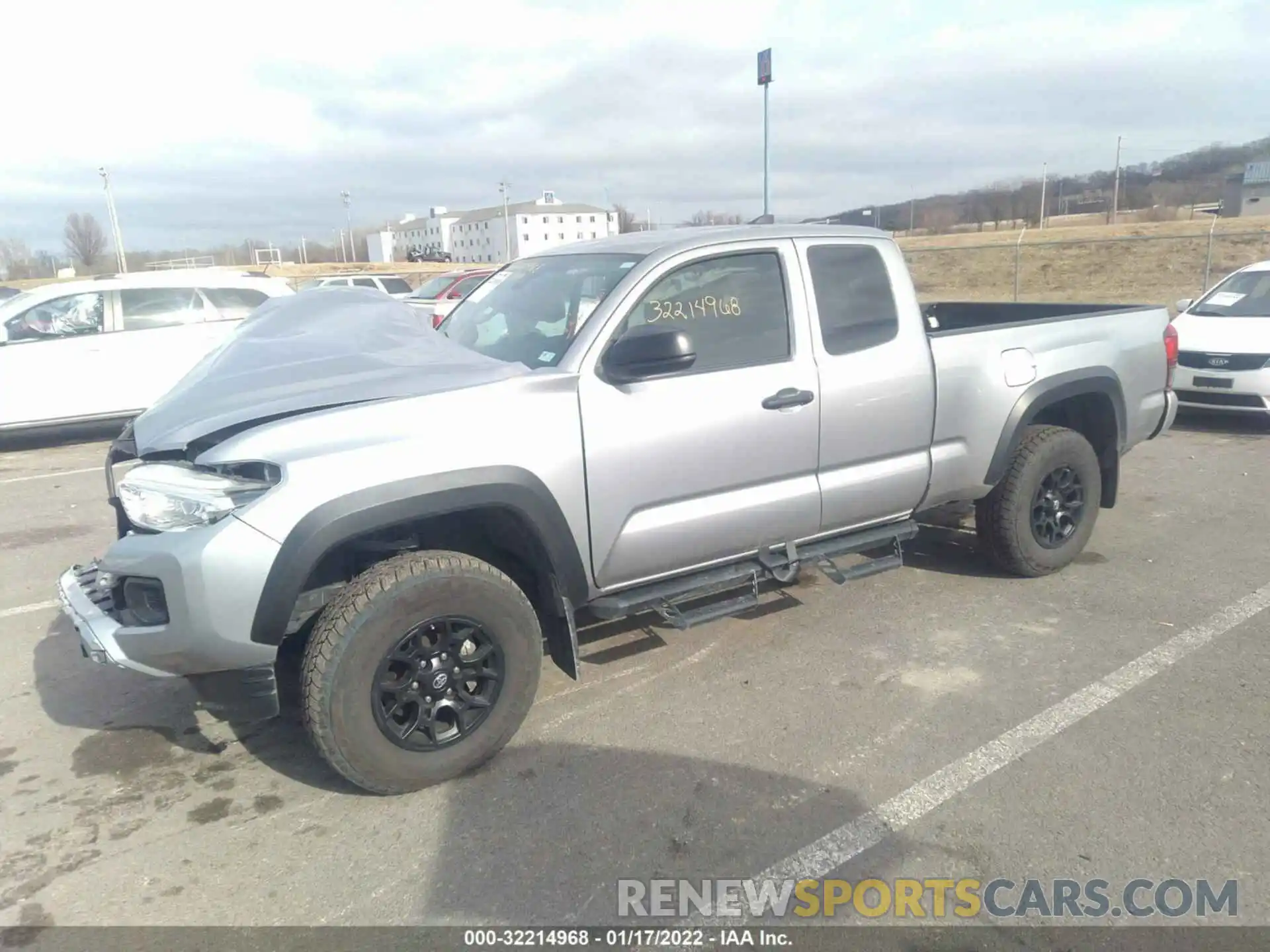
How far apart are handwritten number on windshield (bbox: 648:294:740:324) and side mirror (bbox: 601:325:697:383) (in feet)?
→ 0.57

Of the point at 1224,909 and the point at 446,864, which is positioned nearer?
the point at 1224,909

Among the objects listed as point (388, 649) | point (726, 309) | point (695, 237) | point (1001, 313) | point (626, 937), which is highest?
point (695, 237)

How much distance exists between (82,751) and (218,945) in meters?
1.49

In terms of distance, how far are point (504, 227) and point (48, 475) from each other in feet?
284

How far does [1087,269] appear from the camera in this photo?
30.7m

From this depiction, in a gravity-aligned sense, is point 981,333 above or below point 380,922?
above

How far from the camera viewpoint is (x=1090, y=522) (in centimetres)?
516

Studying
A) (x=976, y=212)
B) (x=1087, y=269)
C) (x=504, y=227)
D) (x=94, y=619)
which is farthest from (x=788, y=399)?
(x=504, y=227)

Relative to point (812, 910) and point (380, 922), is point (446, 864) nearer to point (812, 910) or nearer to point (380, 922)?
point (380, 922)

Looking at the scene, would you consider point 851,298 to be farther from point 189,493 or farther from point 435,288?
point 435,288

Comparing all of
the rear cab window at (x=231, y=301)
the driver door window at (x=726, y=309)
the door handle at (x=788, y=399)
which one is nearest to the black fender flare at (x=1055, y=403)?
the door handle at (x=788, y=399)

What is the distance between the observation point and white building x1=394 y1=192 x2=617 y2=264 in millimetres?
92375

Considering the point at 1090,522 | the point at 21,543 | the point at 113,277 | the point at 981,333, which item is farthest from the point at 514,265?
the point at 113,277

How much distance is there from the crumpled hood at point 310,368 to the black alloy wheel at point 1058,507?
10.2ft
